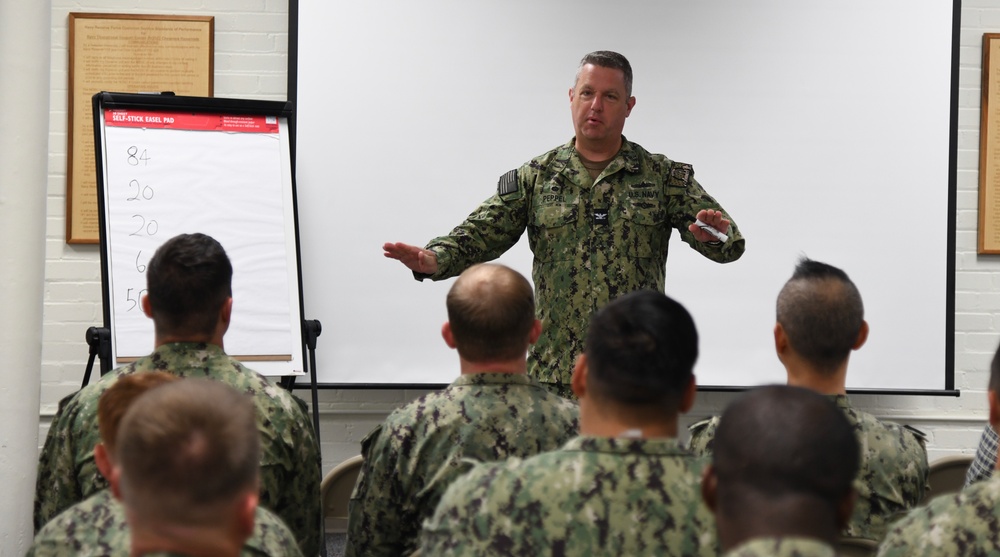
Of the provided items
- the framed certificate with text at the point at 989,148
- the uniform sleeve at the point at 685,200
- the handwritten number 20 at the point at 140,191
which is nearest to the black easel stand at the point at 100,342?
the handwritten number 20 at the point at 140,191

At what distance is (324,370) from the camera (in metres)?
3.96

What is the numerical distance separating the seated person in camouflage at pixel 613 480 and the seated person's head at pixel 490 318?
0.50 m

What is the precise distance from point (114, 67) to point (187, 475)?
327 centimetres

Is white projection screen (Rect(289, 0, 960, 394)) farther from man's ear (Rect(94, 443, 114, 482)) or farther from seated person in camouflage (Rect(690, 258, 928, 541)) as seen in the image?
man's ear (Rect(94, 443, 114, 482))

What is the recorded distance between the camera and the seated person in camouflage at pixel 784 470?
3.59 ft

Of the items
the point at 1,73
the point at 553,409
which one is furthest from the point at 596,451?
the point at 1,73

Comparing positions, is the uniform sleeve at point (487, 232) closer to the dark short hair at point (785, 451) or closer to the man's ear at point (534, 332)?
the man's ear at point (534, 332)

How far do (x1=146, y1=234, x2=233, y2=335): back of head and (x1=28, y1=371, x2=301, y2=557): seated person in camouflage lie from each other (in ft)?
1.87

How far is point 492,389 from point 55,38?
2.81m

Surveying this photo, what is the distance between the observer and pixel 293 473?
2.14 metres

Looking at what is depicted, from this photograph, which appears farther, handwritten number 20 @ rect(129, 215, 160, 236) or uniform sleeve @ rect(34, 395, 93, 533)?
handwritten number 20 @ rect(129, 215, 160, 236)

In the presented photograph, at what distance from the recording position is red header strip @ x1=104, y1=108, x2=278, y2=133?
11.3 ft

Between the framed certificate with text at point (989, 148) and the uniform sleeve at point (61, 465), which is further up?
the framed certificate with text at point (989, 148)

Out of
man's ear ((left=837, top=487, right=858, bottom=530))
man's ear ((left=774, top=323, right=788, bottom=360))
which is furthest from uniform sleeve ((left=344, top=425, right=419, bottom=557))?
man's ear ((left=837, top=487, right=858, bottom=530))
